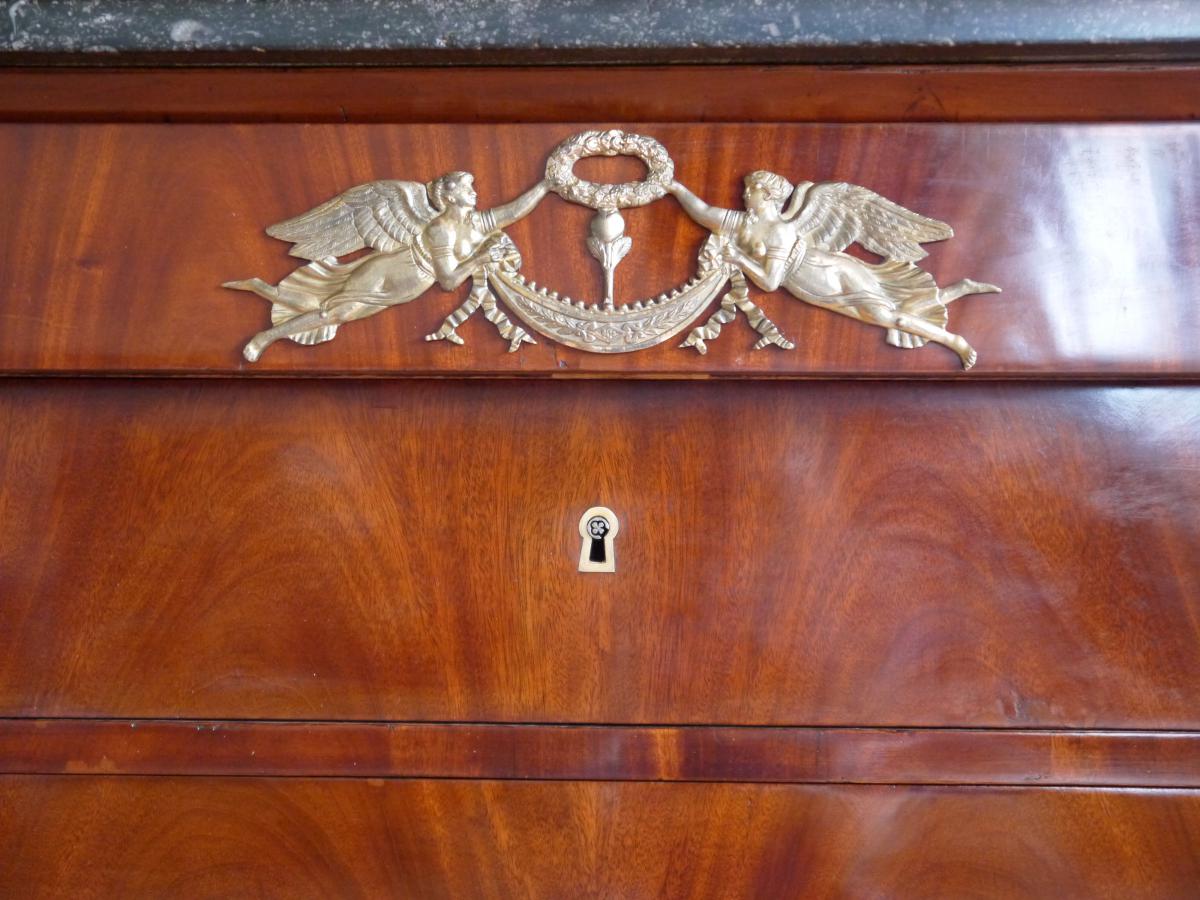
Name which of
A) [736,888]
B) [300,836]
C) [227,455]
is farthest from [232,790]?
[736,888]

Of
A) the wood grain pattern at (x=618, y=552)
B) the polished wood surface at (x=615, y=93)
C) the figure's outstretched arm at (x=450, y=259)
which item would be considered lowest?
the wood grain pattern at (x=618, y=552)

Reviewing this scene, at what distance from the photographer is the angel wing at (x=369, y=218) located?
56cm

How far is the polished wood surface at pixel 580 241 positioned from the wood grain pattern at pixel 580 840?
0.26m

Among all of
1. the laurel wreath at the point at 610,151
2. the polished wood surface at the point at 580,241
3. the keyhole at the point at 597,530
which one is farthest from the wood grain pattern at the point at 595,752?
the laurel wreath at the point at 610,151

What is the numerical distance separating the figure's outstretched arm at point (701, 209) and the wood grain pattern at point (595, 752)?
1.00 ft

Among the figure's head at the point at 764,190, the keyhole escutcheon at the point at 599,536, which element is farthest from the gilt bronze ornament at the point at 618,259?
the keyhole escutcheon at the point at 599,536

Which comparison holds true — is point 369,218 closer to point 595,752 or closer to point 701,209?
point 701,209

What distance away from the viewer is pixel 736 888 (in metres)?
0.60

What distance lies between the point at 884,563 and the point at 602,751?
0.21 metres

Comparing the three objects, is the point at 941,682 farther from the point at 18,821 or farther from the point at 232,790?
the point at 18,821

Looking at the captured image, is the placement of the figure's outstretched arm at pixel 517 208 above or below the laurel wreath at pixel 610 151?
below

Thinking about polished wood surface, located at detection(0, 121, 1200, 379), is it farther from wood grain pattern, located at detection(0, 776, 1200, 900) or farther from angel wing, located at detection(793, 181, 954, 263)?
wood grain pattern, located at detection(0, 776, 1200, 900)

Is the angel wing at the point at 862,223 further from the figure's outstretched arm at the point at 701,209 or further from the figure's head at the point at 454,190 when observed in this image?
the figure's head at the point at 454,190

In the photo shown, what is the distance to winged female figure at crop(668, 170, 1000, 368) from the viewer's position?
1.82 ft
